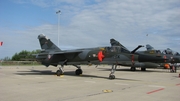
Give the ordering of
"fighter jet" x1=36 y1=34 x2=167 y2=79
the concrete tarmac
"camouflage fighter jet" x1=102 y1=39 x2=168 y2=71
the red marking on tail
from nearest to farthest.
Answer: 1. the concrete tarmac
2. "camouflage fighter jet" x1=102 y1=39 x2=168 y2=71
3. "fighter jet" x1=36 y1=34 x2=167 y2=79
4. the red marking on tail

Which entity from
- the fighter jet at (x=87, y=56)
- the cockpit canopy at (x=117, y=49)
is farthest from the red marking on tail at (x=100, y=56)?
the cockpit canopy at (x=117, y=49)

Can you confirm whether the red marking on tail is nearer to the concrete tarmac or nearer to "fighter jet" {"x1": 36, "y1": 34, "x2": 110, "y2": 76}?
"fighter jet" {"x1": 36, "y1": 34, "x2": 110, "y2": 76}

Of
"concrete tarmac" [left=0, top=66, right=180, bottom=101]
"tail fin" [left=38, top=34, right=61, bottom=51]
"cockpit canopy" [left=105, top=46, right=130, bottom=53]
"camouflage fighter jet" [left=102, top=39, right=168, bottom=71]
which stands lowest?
"concrete tarmac" [left=0, top=66, right=180, bottom=101]

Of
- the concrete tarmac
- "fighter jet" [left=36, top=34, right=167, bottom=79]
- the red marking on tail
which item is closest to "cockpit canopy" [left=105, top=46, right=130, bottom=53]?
"fighter jet" [left=36, top=34, right=167, bottom=79]

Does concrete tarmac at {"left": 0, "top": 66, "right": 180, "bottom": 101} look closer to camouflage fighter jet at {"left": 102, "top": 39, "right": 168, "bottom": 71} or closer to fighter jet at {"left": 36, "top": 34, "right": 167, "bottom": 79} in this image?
camouflage fighter jet at {"left": 102, "top": 39, "right": 168, "bottom": 71}

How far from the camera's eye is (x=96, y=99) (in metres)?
6.30

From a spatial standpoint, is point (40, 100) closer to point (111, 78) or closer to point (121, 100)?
point (121, 100)

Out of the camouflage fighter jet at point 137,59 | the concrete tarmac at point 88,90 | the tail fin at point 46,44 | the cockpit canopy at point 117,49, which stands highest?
the tail fin at point 46,44

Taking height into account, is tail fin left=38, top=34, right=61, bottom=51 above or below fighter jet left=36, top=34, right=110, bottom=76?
above

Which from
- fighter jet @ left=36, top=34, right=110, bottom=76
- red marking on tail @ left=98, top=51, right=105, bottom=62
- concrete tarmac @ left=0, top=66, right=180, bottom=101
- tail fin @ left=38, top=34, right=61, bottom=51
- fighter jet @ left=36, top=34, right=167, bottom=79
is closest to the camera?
concrete tarmac @ left=0, top=66, right=180, bottom=101

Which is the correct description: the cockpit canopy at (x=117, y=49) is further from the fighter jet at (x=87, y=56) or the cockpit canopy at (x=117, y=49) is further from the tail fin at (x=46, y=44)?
the tail fin at (x=46, y=44)

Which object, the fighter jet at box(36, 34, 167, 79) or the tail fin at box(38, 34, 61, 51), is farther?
the tail fin at box(38, 34, 61, 51)

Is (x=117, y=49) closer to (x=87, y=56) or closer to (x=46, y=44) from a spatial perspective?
(x=87, y=56)

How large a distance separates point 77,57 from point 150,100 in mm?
10289
